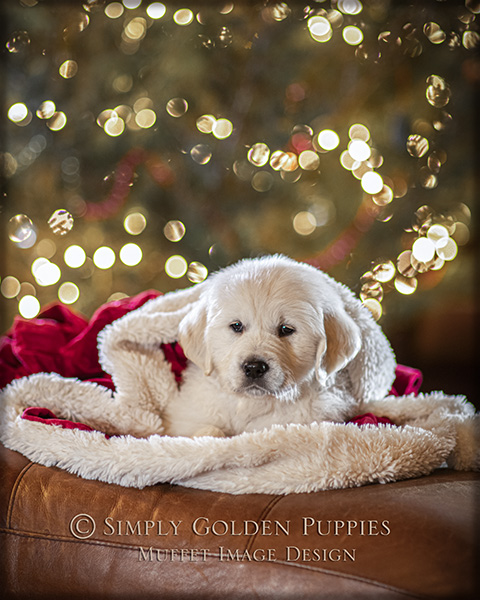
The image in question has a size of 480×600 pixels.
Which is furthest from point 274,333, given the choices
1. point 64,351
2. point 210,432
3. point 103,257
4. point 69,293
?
point 69,293

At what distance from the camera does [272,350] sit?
4.19 ft

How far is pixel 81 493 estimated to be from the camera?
47.6 inches

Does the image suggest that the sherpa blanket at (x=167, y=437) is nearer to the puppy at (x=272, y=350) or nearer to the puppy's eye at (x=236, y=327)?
the puppy at (x=272, y=350)

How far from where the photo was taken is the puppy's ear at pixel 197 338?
54.7 inches

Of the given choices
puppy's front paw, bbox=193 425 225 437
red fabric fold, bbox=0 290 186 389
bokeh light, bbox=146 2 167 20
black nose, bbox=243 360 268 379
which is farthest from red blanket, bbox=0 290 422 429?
bokeh light, bbox=146 2 167 20

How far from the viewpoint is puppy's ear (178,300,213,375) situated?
54.7 inches

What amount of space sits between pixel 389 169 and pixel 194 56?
1164mm

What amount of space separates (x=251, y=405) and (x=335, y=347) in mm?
230

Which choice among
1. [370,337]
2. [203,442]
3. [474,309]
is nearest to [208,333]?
[203,442]

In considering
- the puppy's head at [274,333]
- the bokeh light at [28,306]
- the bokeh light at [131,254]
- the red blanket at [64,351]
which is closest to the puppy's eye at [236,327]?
the puppy's head at [274,333]

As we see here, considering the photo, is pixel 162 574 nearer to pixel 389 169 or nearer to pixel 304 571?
pixel 304 571

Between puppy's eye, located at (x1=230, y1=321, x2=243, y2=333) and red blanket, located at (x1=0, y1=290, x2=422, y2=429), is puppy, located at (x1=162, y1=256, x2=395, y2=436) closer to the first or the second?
puppy's eye, located at (x1=230, y1=321, x2=243, y2=333)

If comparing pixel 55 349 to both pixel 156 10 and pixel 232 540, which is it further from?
pixel 156 10

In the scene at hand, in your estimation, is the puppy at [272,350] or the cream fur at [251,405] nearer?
the cream fur at [251,405]
